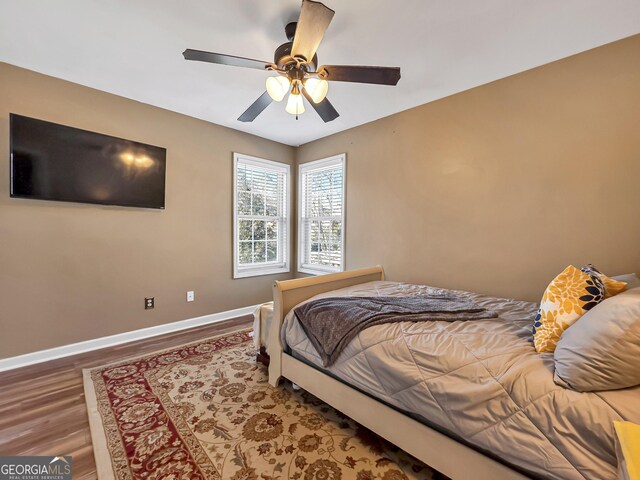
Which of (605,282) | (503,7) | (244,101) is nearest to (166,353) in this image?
(244,101)

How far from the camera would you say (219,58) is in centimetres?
168

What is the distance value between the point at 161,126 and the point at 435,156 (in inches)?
120

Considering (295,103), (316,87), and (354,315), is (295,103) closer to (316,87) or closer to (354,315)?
(316,87)

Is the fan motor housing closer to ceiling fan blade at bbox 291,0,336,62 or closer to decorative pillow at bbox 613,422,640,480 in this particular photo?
ceiling fan blade at bbox 291,0,336,62

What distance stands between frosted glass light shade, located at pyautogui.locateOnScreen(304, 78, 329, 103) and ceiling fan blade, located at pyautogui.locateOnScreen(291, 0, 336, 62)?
130 millimetres

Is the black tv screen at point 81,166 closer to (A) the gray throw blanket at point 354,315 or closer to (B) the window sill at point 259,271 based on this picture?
(B) the window sill at point 259,271

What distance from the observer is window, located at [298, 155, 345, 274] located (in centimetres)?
385

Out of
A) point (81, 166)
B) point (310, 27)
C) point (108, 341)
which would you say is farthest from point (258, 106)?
point (108, 341)

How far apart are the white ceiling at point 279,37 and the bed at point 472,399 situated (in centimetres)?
193

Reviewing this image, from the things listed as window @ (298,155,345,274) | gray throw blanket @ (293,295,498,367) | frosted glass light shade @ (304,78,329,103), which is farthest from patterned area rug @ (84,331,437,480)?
frosted glass light shade @ (304,78,329,103)

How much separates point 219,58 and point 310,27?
0.62 metres

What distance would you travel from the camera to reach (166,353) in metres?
2.64

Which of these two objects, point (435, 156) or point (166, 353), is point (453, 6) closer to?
point (435, 156)

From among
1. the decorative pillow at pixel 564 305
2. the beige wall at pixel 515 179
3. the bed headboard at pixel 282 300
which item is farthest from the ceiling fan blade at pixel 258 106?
the decorative pillow at pixel 564 305
